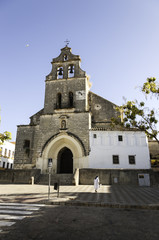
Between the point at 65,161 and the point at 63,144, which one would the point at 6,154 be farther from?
the point at 63,144

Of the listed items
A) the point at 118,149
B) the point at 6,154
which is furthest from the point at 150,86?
the point at 6,154

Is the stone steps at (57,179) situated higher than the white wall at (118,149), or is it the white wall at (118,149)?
the white wall at (118,149)

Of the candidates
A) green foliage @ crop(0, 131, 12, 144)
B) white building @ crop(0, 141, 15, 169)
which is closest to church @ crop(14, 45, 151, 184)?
green foliage @ crop(0, 131, 12, 144)

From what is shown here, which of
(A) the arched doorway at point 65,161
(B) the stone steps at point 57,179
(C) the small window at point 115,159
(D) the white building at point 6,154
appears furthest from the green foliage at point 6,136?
(D) the white building at point 6,154

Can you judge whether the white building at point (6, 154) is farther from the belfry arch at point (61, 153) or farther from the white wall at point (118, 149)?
the white wall at point (118, 149)

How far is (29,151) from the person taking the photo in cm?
2244

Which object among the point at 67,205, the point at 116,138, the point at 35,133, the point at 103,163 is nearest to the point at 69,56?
the point at 35,133

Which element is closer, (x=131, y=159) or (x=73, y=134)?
(x=131, y=159)

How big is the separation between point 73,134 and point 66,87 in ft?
24.9

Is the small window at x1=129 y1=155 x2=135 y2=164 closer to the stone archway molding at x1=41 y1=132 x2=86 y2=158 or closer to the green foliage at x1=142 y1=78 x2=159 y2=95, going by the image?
the stone archway molding at x1=41 y1=132 x2=86 y2=158

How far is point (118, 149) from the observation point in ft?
66.2

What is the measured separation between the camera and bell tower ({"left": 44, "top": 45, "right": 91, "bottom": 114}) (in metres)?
23.5

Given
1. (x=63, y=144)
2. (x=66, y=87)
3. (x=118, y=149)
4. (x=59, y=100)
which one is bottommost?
(x=118, y=149)

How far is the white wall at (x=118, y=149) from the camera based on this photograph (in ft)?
64.3
